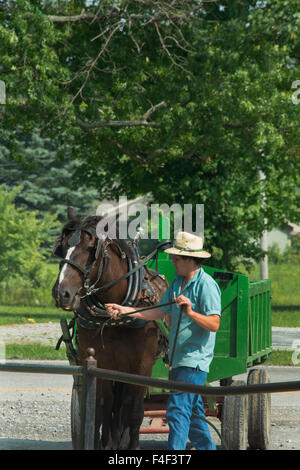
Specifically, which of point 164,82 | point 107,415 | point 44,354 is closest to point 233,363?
point 107,415

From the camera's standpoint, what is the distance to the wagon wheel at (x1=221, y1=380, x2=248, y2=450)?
23.4 ft

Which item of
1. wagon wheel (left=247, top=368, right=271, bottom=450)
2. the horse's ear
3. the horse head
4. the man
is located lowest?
wagon wheel (left=247, top=368, right=271, bottom=450)

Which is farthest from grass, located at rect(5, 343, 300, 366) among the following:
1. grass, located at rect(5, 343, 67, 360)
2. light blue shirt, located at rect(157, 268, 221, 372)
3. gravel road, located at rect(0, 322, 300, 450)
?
light blue shirt, located at rect(157, 268, 221, 372)

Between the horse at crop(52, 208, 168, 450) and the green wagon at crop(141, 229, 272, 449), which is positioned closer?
the horse at crop(52, 208, 168, 450)

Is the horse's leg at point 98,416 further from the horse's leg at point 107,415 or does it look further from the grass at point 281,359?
the grass at point 281,359

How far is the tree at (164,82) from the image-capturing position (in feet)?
58.6

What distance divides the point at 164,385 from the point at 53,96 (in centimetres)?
1393

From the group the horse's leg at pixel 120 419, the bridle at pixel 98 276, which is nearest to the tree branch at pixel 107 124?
the bridle at pixel 98 276

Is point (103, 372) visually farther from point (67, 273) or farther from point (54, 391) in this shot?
point (54, 391)

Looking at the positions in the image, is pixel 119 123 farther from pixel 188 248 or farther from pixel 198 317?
pixel 198 317

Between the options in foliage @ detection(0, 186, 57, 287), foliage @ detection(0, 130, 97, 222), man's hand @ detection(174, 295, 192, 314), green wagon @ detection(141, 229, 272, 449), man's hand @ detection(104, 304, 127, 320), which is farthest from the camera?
foliage @ detection(0, 130, 97, 222)

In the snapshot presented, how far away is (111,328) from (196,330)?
939 millimetres

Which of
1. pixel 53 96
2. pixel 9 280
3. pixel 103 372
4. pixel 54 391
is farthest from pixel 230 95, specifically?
pixel 9 280

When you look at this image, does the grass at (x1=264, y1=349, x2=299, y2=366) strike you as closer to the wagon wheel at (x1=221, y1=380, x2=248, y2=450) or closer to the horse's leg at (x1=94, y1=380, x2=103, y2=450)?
the wagon wheel at (x1=221, y1=380, x2=248, y2=450)
